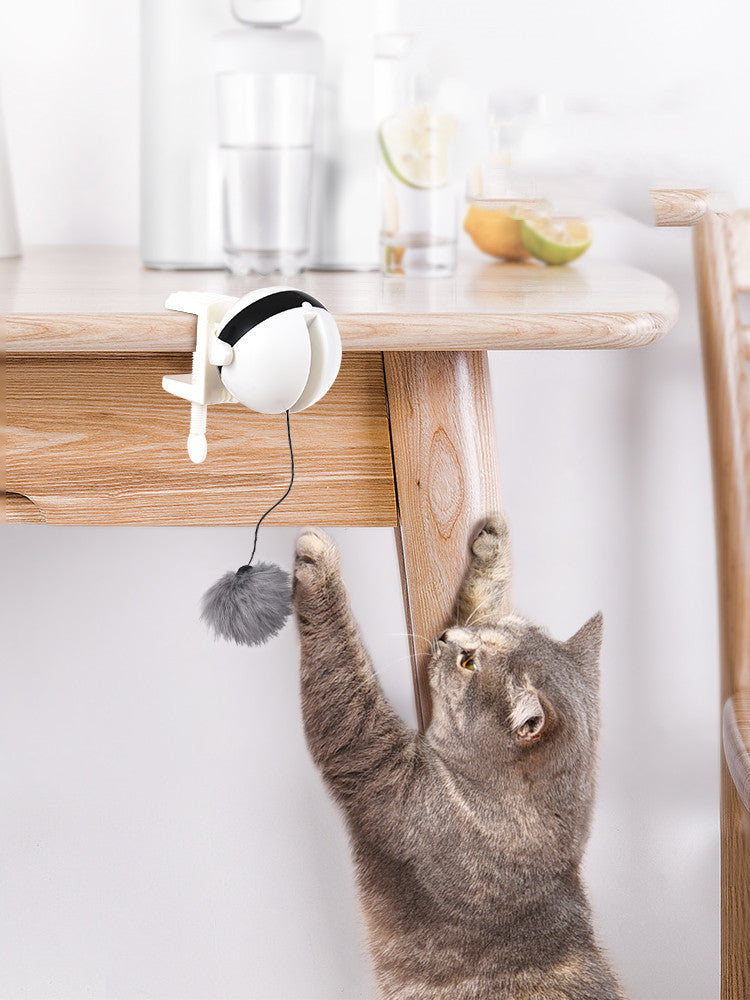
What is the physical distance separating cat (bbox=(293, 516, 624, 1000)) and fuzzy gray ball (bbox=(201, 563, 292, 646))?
0.05 m

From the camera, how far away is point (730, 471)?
2.78 ft

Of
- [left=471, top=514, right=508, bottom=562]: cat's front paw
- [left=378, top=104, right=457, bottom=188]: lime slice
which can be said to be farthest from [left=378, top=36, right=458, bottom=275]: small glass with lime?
[left=471, top=514, right=508, bottom=562]: cat's front paw

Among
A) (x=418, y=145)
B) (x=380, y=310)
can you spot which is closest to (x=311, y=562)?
(x=380, y=310)

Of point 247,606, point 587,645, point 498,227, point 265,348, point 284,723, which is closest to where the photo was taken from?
point 265,348

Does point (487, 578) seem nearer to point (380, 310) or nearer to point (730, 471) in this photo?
point (380, 310)

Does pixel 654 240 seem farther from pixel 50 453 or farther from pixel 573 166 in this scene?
pixel 50 453

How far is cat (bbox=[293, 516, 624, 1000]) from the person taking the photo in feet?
1.94

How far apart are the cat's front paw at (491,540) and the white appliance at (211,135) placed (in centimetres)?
23

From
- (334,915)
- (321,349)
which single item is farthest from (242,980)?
(321,349)

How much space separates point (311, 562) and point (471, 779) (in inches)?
6.7

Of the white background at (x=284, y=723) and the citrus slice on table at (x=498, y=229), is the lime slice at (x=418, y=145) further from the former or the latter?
the white background at (x=284, y=723)

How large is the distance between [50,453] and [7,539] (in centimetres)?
42

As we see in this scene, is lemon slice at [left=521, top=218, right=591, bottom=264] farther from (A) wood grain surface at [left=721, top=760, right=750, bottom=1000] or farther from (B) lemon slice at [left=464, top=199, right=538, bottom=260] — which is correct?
(A) wood grain surface at [left=721, top=760, right=750, bottom=1000]

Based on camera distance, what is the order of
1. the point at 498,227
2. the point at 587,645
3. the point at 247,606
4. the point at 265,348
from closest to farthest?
the point at 265,348 < the point at 247,606 < the point at 587,645 < the point at 498,227
